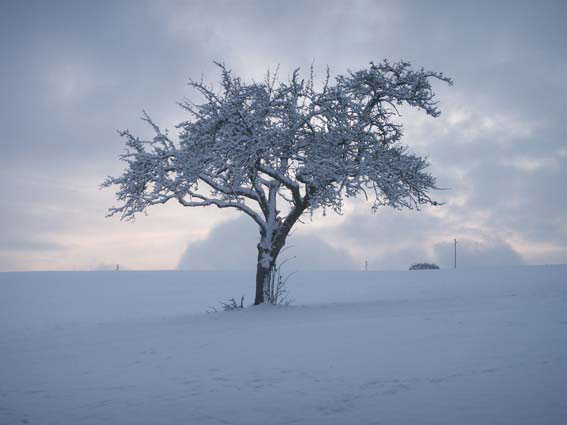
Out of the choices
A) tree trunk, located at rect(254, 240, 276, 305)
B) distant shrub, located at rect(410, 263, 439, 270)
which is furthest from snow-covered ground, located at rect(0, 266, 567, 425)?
distant shrub, located at rect(410, 263, 439, 270)

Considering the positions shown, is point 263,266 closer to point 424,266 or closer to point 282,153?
point 282,153

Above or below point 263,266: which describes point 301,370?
below

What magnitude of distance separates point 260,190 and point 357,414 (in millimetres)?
13418

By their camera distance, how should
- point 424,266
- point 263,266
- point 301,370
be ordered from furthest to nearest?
1. point 424,266
2. point 263,266
3. point 301,370

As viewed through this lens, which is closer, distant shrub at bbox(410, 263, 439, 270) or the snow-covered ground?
the snow-covered ground

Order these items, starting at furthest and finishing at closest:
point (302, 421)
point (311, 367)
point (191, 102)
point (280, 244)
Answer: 1. point (280, 244)
2. point (191, 102)
3. point (311, 367)
4. point (302, 421)

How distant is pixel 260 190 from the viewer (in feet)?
61.2

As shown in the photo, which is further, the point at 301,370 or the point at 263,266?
the point at 263,266

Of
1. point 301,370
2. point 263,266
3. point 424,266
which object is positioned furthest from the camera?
point 424,266

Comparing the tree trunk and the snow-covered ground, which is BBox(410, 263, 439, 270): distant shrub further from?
the snow-covered ground

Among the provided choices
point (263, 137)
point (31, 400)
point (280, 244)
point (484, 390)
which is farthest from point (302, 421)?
point (280, 244)

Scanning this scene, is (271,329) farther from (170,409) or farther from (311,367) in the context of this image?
(170,409)

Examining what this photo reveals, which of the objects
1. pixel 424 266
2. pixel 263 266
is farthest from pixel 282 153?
pixel 424 266

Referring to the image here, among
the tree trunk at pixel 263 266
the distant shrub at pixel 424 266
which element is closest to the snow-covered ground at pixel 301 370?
the tree trunk at pixel 263 266
